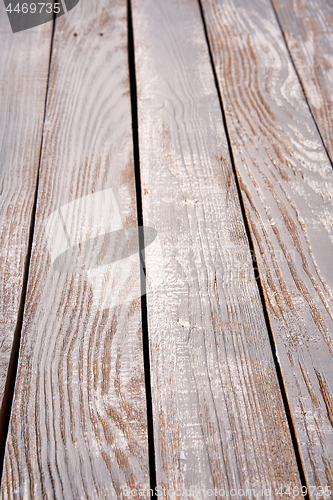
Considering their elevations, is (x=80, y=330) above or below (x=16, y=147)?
below

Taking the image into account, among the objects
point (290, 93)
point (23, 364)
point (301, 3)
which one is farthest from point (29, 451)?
point (301, 3)

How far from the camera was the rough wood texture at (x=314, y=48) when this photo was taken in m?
1.04

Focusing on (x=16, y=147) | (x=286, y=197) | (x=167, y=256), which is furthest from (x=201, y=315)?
(x=16, y=147)

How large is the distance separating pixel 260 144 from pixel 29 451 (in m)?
0.83

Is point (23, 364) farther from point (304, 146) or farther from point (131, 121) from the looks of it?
point (304, 146)

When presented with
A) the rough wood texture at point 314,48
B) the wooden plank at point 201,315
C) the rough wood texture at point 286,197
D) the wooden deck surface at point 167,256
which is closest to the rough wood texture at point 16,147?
the wooden deck surface at point 167,256

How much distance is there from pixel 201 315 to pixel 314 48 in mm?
949

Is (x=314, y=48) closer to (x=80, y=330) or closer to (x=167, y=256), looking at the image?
(x=167, y=256)

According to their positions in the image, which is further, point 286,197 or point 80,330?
point 286,197

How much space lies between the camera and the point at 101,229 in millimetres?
837

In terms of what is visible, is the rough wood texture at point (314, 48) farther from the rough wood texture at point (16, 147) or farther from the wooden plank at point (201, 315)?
the rough wood texture at point (16, 147)

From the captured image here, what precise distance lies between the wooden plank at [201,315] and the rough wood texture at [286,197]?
35mm

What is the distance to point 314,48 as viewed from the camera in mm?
1178

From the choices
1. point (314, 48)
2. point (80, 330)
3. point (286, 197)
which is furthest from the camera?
point (314, 48)
